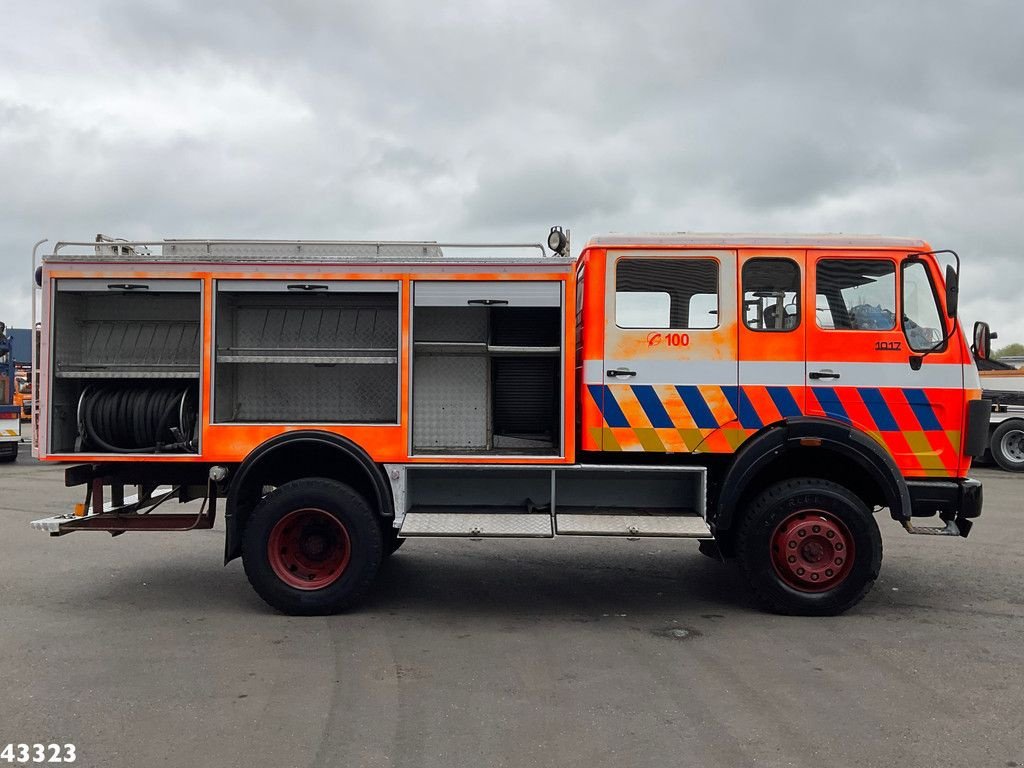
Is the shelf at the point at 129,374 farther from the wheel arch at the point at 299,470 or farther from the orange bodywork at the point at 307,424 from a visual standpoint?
the wheel arch at the point at 299,470

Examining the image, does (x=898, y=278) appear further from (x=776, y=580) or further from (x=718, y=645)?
(x=718, y=645)

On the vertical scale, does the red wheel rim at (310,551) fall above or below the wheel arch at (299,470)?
below

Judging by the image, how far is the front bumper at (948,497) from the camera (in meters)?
5.73

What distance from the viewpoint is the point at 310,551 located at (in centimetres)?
590

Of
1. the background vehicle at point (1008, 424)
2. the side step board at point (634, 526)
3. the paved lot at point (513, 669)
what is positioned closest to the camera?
the paved lot at point (513, 669)

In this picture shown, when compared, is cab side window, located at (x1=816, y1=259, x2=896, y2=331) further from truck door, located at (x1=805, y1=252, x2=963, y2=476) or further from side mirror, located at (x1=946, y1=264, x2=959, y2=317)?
side mirror, located at (x1=946, y1=264, x2=959, y2=317)

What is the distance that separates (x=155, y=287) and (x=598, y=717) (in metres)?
4.32

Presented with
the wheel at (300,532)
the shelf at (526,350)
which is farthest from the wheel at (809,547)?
the wheel at (300,532)

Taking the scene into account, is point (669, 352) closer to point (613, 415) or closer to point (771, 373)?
point (613, 415)

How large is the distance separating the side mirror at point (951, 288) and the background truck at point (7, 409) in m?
18.4

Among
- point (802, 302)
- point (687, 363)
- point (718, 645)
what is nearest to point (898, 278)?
point (802, 302)

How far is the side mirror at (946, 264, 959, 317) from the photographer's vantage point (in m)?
5.60

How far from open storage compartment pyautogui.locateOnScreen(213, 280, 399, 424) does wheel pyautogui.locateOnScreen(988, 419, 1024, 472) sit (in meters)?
14.2

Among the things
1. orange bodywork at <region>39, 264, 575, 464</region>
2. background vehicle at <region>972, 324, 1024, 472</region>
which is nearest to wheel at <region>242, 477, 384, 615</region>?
orange bodywork at <region>39, 264, 575, 464</region>
